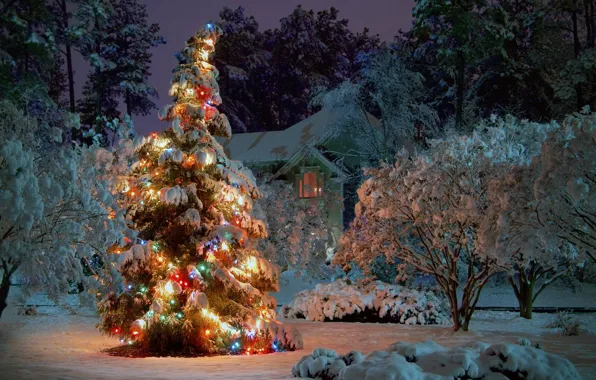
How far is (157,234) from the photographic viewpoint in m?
14.1

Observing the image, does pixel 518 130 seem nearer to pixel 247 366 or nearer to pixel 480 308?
pixel 480 308

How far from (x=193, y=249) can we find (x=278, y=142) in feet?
86.6

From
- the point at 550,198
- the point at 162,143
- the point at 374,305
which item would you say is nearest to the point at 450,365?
the point at 550,198

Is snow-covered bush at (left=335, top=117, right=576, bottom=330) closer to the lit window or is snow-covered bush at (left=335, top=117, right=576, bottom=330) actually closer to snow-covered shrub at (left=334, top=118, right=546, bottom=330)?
snow-covered shrub at (left=334, top=118, right=546, bottom=330)

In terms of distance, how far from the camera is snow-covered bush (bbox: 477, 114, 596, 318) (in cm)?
1130

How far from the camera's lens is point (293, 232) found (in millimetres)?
29719

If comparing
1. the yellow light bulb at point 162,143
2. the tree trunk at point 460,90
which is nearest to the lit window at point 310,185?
the tree trunk at point 460,90

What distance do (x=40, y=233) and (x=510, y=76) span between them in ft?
105

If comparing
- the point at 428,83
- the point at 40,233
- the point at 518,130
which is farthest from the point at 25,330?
the point at 428,83

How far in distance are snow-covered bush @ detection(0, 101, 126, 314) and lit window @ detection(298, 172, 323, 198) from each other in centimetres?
2377

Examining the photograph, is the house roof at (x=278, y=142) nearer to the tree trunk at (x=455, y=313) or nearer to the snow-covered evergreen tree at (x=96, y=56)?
the snow-covered evergreen tree at (x=96, y=56)

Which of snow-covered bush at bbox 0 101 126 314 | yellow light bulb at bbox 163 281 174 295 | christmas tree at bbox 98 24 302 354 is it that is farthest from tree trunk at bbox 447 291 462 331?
snow-covered bush at bbox 0 101 126 314

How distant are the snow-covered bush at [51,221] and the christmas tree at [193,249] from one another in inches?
42.8

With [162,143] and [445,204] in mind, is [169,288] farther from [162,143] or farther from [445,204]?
[445,204]
